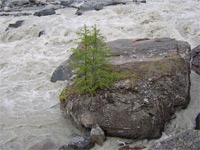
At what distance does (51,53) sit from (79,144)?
256 inches

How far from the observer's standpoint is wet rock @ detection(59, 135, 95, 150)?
5559 mm

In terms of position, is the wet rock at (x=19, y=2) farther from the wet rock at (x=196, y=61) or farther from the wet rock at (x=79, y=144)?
the wet rock at (x=79, y=144)

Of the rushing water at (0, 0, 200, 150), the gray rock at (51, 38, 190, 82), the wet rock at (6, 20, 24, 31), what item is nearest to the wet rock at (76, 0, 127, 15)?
the rushing water at (0, 0, 200, 150)

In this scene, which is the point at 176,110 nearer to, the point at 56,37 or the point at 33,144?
the point at 33,144

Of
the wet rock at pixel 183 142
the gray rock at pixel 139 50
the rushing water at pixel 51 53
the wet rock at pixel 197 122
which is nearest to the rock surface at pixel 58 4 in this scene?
the rushing water at pixel 51 53

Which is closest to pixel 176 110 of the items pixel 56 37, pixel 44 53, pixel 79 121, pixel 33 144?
pixel 79 121

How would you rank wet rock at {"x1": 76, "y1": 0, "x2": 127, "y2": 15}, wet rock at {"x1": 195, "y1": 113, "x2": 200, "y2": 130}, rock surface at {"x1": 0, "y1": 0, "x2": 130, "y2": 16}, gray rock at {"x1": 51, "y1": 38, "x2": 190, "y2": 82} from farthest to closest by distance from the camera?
rock surface at {"x1": 0, "y1": 0, "x2": 130, "y2": 16}, wet rock at {"x1": 76, "y1": 0, "x2": 127, "y2": 15}, gray rock at {"x1": 51, "y1": 38, "x2": 190, "y2": 82}, wet rock at {"x1": 195, "y1": 113, "x2": 200, "y2": 130}

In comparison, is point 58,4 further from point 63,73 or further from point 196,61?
point 196,61

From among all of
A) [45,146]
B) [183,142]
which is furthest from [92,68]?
[183,142]

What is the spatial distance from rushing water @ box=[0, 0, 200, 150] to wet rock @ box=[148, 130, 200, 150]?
4.64 ft

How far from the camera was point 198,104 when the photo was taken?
6.82 m

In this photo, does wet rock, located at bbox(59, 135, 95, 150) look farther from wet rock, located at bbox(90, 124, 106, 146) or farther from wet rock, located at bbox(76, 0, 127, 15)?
wet rock, located at bbox(76, 0, 127, 15)

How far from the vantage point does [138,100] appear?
5957 mm

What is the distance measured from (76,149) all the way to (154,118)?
1976 mm
